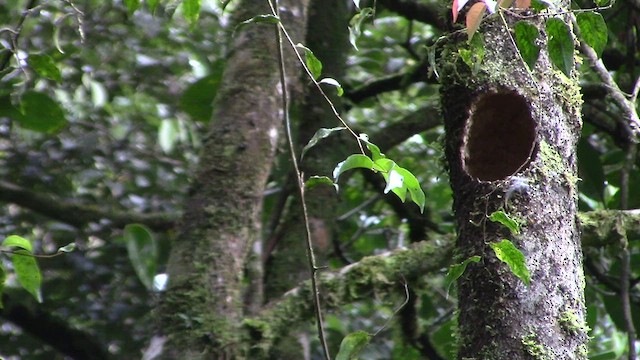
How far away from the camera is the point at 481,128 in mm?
1744

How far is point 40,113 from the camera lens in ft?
9.41

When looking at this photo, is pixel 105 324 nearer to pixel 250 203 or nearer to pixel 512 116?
pixel 250 203

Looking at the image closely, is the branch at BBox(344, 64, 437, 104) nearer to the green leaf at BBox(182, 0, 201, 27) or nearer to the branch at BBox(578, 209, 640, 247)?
the branch at BBox(578, 209, 640, 247)

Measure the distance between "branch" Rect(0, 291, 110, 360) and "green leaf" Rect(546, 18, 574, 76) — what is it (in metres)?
2.36

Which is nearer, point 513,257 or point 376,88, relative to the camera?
point 513,257

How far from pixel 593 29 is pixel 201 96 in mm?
1992

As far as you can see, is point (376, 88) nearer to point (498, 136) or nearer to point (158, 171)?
point (158, 171)

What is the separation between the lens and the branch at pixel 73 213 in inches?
118

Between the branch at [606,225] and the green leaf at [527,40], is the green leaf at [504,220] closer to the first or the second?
the green leaf at [527,40]

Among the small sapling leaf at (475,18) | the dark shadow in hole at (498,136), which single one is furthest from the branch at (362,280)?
the small sapling leaf at (475,18)

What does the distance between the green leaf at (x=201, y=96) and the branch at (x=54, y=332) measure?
0.95 metres

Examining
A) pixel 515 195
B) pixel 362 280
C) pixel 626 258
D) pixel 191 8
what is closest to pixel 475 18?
pixel 515 195

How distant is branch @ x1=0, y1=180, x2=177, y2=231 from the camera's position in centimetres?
299

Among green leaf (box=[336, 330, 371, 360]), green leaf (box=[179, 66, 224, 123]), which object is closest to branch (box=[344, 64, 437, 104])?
green leaf (box=[179, 66, 224, 123])
